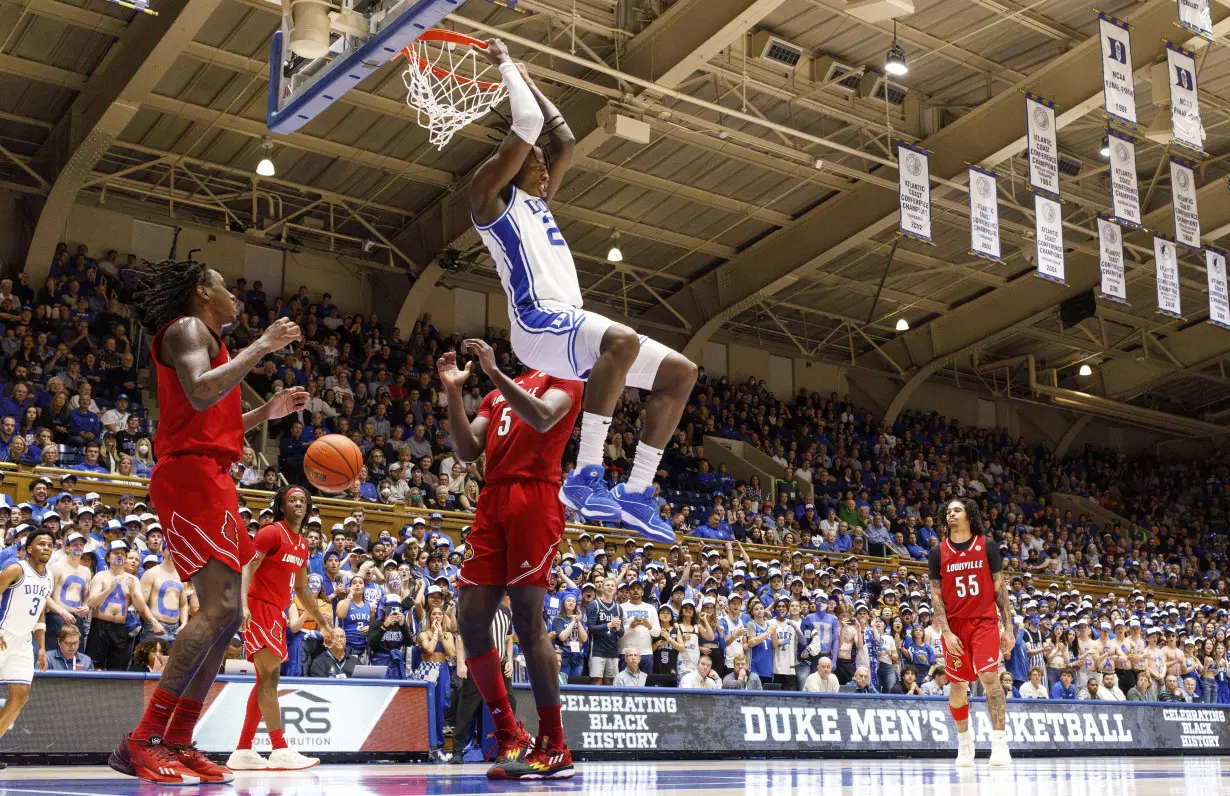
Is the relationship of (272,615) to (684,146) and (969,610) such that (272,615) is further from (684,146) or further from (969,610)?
(684,146)

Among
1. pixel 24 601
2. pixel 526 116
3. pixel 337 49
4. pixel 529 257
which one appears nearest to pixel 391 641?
pixel 24 601

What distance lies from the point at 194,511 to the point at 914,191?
53.8 feet

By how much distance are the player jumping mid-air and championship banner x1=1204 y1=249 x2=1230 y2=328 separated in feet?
61.6

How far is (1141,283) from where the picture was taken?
97.1 feet

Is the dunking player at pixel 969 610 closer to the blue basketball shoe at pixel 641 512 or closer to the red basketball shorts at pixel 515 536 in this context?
the red basketball shorts at pixel 515 536

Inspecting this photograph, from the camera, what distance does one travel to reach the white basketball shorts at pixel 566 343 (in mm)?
5121

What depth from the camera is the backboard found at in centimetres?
746

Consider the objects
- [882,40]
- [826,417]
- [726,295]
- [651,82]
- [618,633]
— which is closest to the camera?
[618,633]

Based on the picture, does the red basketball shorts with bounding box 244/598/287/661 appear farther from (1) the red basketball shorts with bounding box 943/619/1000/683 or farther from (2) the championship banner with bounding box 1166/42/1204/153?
(2) the championship banner with bounding box 1166/42/1204/153

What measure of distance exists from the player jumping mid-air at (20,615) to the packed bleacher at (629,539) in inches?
55.4

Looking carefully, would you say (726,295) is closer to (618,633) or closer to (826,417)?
(826,417)

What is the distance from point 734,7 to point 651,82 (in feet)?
6.31

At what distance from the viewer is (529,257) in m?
5.36

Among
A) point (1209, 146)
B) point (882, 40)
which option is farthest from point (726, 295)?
point (1209, 146)
